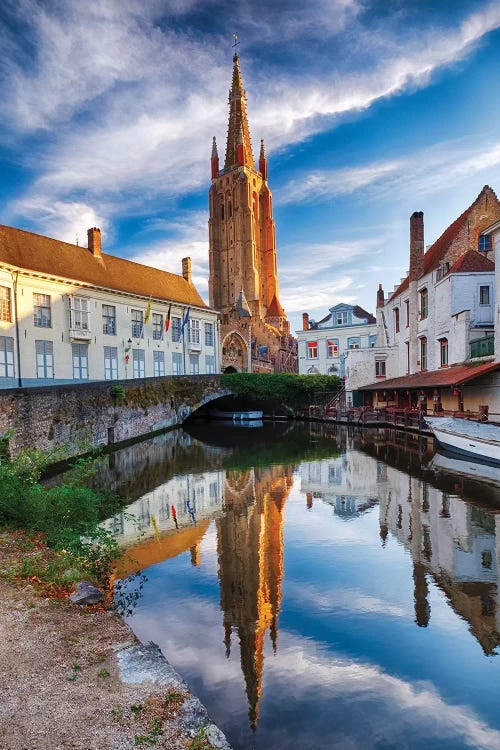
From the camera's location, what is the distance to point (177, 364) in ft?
118

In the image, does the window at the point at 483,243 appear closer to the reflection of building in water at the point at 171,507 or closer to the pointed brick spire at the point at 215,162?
the reflection of building in water at the point at 171,507

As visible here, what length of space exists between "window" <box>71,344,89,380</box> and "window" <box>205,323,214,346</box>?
13.6 m

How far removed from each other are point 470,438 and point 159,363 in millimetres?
23238

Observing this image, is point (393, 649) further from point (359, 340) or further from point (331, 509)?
point (359, 340)

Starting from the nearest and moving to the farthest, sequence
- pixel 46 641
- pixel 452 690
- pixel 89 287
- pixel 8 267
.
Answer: pixel 46 641 < pixel 452 690 < pixel 8 267 < pixel 89 287

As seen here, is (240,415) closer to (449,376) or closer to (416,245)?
(416,245)

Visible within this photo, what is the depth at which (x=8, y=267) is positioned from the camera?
23.2 metres

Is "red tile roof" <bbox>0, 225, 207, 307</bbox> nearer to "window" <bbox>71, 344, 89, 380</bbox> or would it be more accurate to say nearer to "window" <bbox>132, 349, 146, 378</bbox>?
"window" <bbox>71, 344, 89, 380</bbox>

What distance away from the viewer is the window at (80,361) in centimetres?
2748

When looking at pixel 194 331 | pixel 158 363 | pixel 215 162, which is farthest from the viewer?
pixel 215 162

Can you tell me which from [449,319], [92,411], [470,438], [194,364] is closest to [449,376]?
[449,319]

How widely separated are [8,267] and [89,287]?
572cm

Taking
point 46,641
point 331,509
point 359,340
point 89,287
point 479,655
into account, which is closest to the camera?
point 46,641

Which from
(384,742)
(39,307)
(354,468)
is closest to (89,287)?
(39,307)
